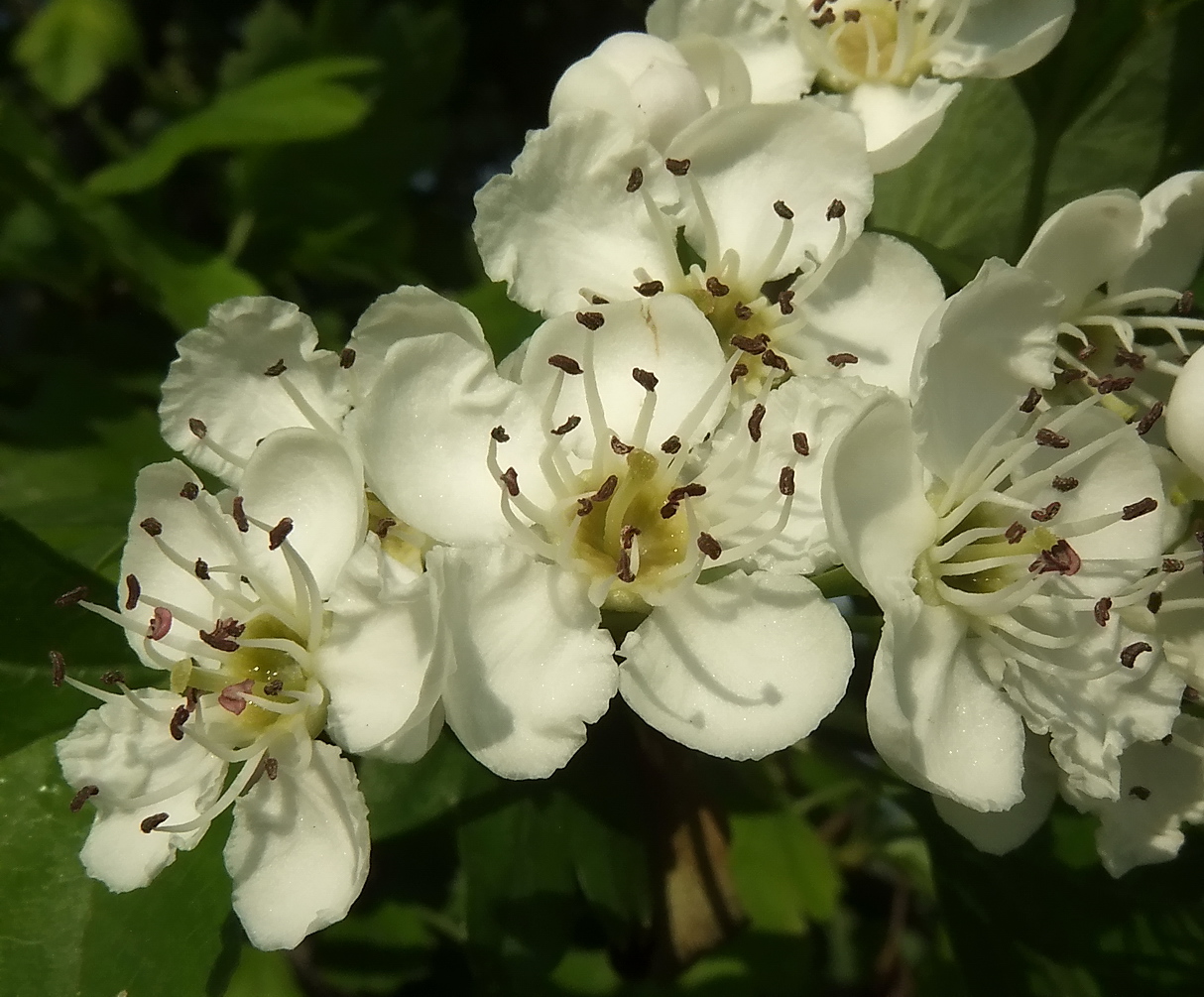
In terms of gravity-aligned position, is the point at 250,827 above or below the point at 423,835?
above

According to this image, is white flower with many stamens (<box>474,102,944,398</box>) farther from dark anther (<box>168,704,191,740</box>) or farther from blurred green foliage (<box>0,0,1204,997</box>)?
dark anther (<box>168,704,191,740</box>)

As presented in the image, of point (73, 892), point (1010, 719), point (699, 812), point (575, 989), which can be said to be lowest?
point (575, 989)

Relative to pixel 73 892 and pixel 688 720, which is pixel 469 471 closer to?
pixel 688 720

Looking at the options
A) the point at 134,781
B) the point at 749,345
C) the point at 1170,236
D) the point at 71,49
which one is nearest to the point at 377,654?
the point at 134,781

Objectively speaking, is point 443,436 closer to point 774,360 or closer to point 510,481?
point 510,481

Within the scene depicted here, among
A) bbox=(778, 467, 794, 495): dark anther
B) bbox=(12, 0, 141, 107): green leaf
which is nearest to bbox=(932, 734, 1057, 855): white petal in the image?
bbox=(778, 467, 794, 495): dark anther

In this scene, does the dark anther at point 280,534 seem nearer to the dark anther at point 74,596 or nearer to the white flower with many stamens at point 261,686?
the white flower with many stamens at point 261,686

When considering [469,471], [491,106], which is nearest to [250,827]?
[469,471]
